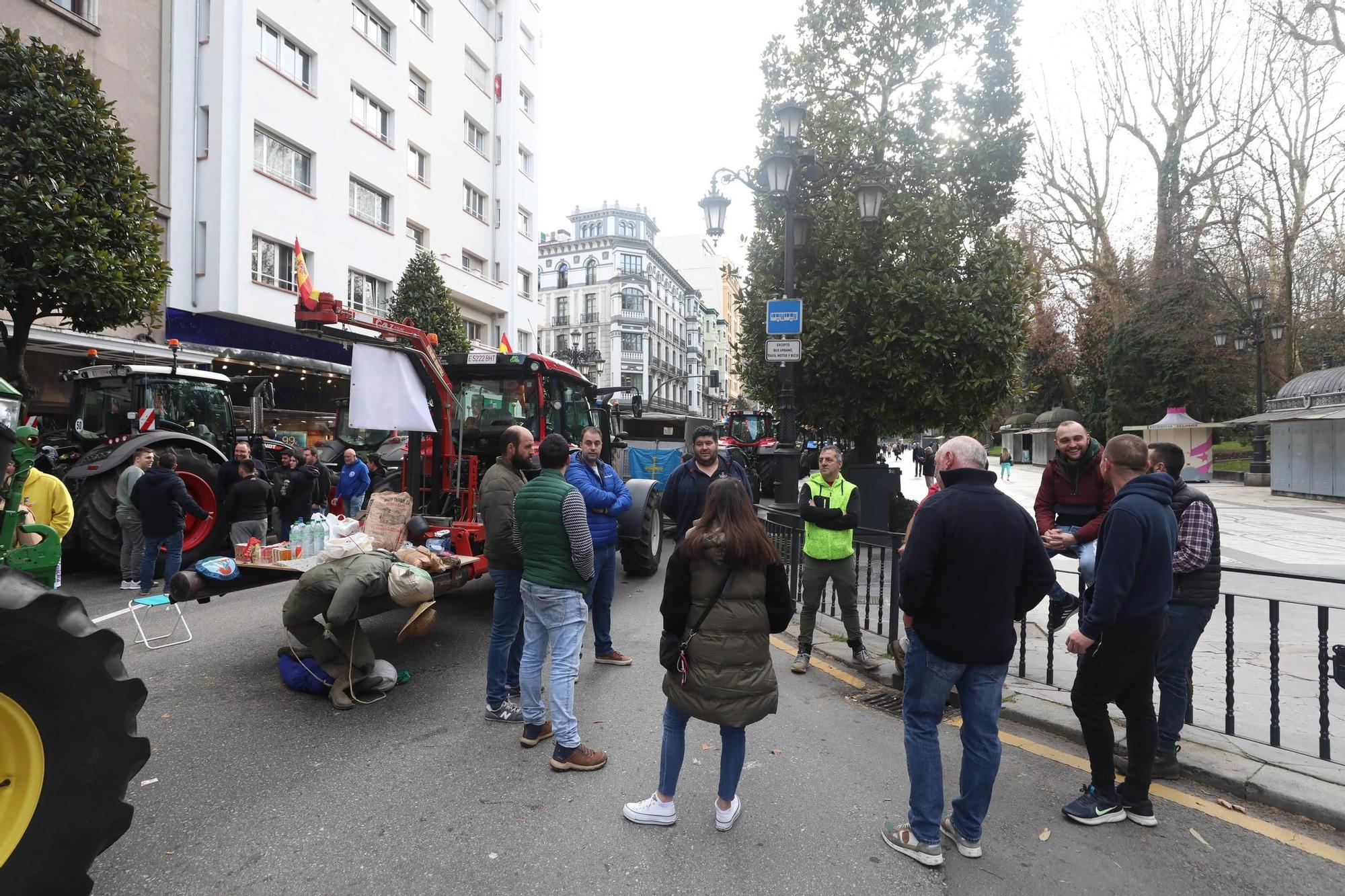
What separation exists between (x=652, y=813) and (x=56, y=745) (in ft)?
7.63

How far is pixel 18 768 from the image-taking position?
8.10ft

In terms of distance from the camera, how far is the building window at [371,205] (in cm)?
2136

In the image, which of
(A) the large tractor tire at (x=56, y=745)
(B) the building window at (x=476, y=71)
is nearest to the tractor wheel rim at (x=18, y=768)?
(A) the large tractor tire at (x=56, y=745)

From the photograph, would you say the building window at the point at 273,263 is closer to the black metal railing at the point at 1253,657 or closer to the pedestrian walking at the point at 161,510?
the pedestrian walking at the point at 161,510

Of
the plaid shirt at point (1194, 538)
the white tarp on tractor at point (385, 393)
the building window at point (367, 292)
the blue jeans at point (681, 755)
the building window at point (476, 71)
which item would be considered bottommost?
the blue jeans at point (681, 755)

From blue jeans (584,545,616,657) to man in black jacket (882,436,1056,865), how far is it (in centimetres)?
275

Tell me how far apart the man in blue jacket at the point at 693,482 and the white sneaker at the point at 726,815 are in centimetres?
272

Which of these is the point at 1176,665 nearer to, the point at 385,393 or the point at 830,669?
the point at 830,669

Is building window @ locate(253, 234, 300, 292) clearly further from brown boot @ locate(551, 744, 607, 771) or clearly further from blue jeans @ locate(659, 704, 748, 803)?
blue jeans @ locate(659, 704, 748, 803)

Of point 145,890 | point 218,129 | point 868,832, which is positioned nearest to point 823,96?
point 868,832

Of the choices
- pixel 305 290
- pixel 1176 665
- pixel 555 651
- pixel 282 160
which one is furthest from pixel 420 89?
pixel 1176 665

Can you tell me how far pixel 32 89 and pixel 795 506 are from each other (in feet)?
38.4

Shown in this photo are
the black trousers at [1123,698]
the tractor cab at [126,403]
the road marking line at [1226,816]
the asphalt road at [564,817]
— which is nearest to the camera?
the asphalt road at [564,817]

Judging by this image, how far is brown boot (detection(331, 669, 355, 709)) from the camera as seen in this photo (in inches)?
179
